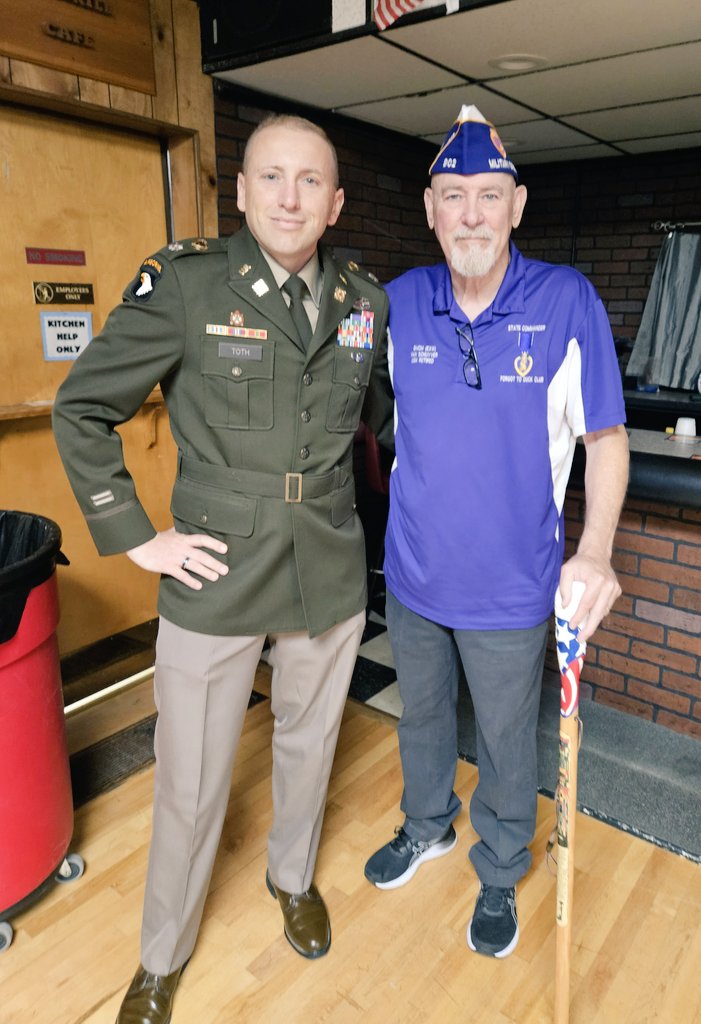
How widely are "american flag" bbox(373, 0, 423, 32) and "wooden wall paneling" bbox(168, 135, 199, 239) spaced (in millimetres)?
873

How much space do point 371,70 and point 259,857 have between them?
2847 mm

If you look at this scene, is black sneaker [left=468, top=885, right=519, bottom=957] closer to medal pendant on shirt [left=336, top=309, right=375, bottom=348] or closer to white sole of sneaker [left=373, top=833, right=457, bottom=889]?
white sole of sneaker [left=373, top=833, right=457, bottom=889]

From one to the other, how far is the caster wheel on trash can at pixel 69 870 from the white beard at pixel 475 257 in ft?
5.74

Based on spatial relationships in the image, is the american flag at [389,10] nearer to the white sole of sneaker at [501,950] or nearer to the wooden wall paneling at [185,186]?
the wooden wall paneling at [185,186]

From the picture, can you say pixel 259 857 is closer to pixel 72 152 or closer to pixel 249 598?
pixel 249 598

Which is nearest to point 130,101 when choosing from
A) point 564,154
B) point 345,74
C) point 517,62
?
point 345,74

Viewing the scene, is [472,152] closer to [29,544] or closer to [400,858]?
[29,544]

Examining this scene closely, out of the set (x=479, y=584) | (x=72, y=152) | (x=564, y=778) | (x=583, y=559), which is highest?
(x=72, y=152)

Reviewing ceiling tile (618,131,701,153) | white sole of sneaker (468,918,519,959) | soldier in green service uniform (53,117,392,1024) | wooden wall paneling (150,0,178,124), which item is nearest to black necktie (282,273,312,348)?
soldier in green service uniform (53,117,392,1024)

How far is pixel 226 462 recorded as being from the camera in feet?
4.73

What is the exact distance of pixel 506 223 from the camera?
1574 mm

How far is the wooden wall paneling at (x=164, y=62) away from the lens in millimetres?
2697

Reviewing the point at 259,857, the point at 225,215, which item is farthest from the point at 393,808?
the point at 225,215

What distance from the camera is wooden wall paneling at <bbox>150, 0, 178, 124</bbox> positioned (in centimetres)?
270
